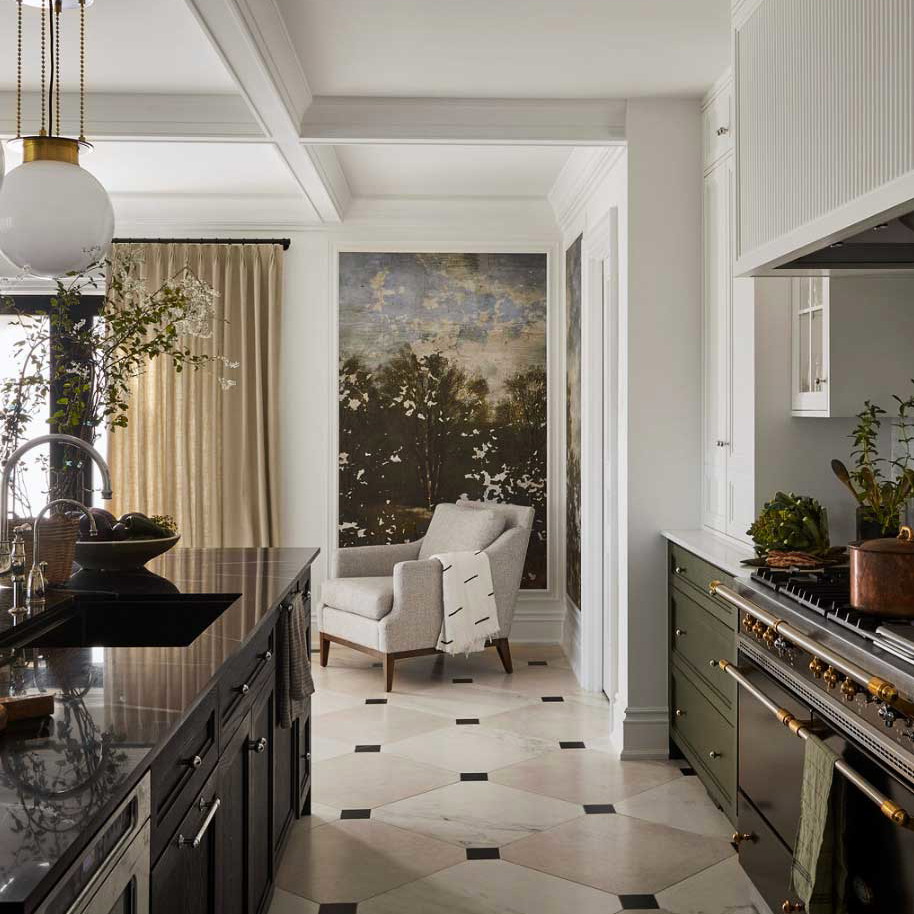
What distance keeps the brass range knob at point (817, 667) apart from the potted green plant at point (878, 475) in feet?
2.31

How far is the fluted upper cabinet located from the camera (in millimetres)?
2049

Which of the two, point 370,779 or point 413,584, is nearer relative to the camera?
point 370,779

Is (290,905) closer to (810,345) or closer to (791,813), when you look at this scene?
(791,813)

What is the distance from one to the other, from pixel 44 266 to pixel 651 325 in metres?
2.46

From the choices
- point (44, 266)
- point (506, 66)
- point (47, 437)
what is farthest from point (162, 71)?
point (47, 437)

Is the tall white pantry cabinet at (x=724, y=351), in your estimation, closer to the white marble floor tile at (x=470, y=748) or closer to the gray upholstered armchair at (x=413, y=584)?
the white marble floor tile at (x=470, y=748)

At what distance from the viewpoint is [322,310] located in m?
6.20

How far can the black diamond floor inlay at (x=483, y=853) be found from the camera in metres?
3.13

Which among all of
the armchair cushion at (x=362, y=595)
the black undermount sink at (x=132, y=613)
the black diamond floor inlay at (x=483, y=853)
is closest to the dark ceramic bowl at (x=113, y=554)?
the black undermount sink at (x=132, y=613)

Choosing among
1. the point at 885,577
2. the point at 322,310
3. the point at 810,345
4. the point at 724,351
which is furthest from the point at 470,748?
the point at 322,310

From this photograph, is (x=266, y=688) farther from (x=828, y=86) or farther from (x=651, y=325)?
(x=651, y=325)

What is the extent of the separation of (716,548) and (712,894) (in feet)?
3.75

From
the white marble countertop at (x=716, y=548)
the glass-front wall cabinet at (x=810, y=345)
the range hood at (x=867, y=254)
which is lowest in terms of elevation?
the white marble countertop at (x=716, y=548)

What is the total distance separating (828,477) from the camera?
3457mm
